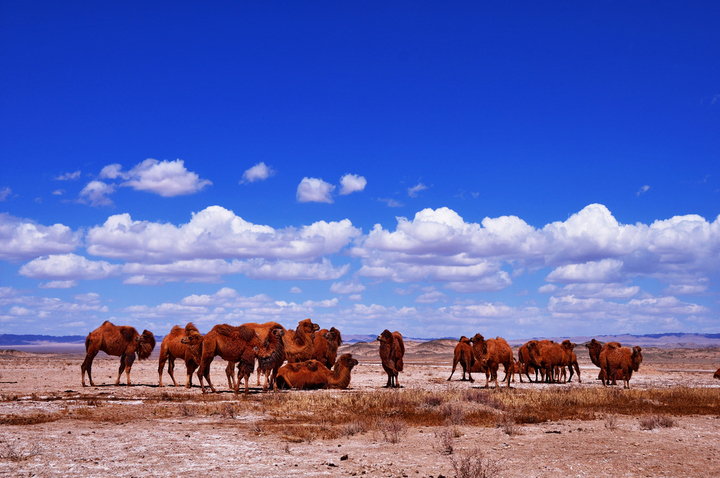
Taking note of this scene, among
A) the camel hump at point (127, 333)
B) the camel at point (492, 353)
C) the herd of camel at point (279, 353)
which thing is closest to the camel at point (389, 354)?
the herd of camel at point (279, 353)

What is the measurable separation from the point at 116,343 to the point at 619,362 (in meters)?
22.4

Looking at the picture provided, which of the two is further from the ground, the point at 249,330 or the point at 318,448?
the point at 249,330

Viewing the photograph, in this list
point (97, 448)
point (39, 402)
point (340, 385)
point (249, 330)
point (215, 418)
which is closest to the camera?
point (97, 448)

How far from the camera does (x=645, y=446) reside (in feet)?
35.0

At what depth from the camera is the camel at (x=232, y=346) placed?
19828 mm

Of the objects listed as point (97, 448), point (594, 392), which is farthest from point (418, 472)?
point (594, 392)

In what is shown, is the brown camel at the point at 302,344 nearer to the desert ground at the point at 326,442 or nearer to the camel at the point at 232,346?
the camel at the point at 232,346

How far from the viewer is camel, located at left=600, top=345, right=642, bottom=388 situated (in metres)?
26.4

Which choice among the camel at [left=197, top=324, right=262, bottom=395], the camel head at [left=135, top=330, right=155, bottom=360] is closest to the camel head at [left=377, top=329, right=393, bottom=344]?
the camel at [left=197, top=324, right=262, bottom=395]

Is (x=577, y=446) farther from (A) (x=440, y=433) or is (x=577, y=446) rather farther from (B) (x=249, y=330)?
(B) (x=249, y=330)

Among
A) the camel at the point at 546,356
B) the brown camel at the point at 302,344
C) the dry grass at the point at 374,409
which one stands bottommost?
the dry grass at the point at 374,409

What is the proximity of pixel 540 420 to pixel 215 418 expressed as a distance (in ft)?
26.8

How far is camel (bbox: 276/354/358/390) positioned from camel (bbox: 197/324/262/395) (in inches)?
100

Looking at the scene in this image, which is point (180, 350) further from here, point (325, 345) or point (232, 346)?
point (325, 345)
